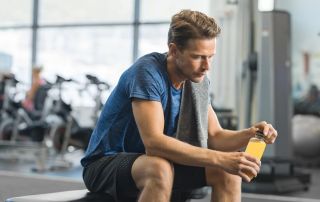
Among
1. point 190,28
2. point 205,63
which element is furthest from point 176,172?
point 190,28

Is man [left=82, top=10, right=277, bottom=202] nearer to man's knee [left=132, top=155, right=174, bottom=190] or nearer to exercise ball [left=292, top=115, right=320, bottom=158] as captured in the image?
man's knee [left=132, top=155, right=174, bottom=190]

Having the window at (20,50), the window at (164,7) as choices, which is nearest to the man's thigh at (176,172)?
the window at (164,7)

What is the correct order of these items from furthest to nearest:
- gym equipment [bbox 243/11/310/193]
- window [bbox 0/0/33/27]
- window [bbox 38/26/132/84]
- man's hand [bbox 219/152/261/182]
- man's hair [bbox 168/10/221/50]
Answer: window [bbox 0/0/33/27] → window [bbox 38/26/132/84] → gym equipment [bbox 243/11/310/193] → man's hair [bbox 168/10/221/50] → man's hand [bbox 219/152/261/182]

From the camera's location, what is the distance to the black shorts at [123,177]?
1714 millimetres

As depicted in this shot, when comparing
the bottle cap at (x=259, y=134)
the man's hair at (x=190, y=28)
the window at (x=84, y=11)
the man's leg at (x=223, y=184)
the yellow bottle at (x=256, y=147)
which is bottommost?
the man's leg at (x=223, y=184)

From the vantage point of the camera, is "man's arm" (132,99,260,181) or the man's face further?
the man's face

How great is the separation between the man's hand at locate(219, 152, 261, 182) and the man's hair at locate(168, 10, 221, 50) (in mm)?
383

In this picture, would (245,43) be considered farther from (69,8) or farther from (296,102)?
(69,8)

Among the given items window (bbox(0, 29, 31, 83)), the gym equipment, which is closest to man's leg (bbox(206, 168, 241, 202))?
the gym equipment

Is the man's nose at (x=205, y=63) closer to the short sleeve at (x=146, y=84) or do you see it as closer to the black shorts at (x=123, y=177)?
the short sleeve at (x=146, y=84)

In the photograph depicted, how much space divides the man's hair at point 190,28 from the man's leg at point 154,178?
0.38m

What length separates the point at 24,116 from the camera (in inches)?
226

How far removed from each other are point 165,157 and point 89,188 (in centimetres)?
39

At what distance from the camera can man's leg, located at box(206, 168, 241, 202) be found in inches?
68.4
